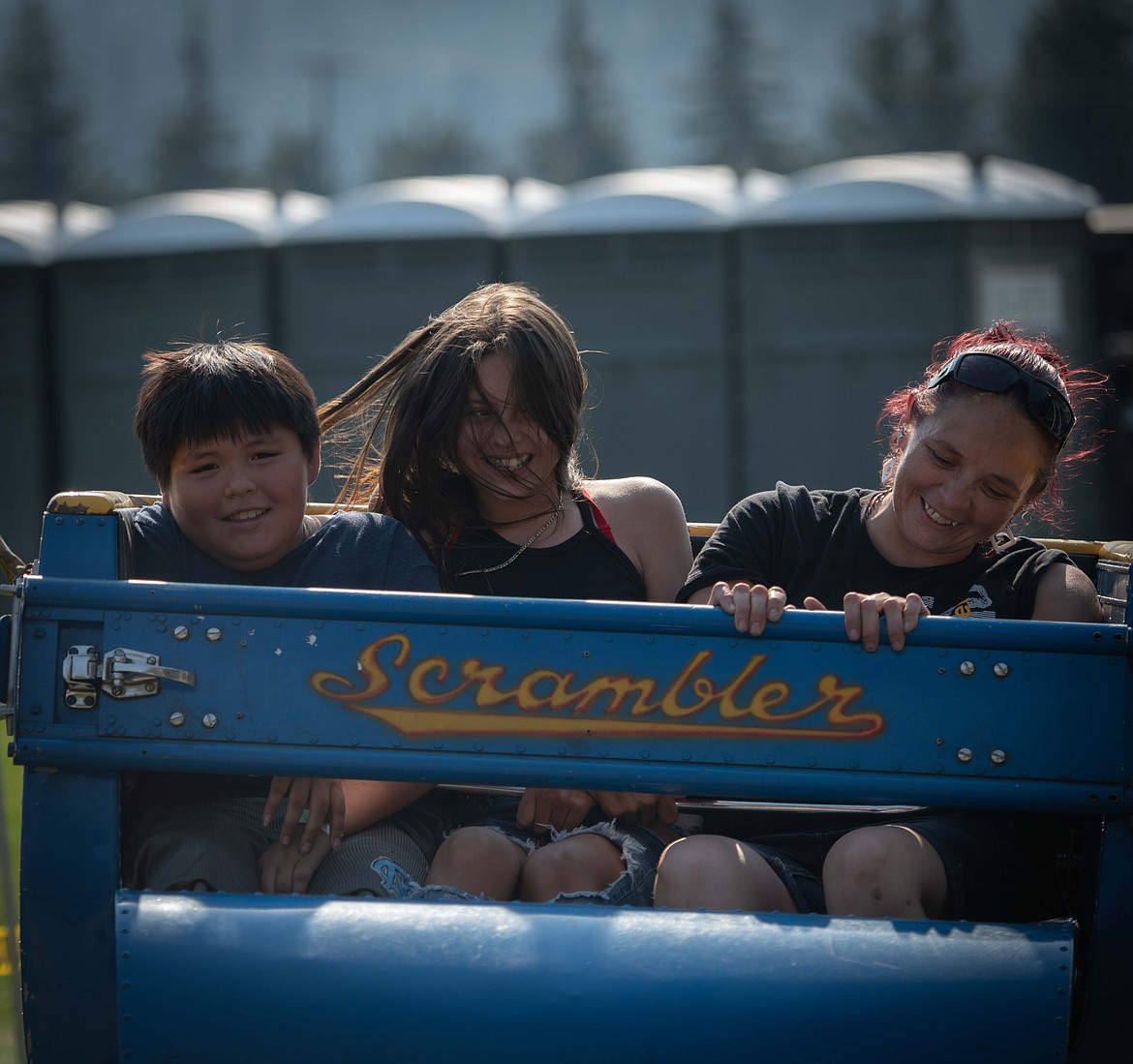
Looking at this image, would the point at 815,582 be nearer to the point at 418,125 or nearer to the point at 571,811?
the point at 571,811

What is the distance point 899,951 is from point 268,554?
3.47ft

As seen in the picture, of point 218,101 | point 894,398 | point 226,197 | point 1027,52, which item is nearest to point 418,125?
point 218,101

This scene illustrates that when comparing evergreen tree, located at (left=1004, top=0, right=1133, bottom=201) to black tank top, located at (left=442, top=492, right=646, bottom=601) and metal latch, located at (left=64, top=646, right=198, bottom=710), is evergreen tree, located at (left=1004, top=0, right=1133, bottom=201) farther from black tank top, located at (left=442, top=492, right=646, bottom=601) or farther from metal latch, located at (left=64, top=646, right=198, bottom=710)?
metal latch, located at (left=64, top=646, right=198, bottom=710)

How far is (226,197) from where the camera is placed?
9031 mm

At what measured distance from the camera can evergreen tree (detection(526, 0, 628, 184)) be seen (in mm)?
22672

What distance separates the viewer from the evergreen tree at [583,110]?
22.7 meters

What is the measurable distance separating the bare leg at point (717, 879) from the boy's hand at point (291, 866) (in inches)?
18.2

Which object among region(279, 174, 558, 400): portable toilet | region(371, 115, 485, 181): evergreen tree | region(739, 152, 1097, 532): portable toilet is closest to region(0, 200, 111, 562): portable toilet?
region(279, 174, 558, 400): portable toilet

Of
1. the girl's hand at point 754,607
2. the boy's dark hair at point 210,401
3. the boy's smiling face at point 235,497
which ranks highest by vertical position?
the boy's dark hair at point 210,401

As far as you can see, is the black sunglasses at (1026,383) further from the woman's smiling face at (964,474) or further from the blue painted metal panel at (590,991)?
the blue painted metal panel at (590,991)

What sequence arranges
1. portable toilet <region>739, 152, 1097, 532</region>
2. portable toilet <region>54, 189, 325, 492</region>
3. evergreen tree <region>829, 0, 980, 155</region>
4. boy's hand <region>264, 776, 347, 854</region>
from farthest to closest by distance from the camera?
evergreen tree <region>829, 0, 980, 155</region>
portable toilet <region>54, 189, 325, 492</region>
portable toilet <region>739, 152, 1097, 532</region>
boy's hand <region>264, 776, 347, 854</region>

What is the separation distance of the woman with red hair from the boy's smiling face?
63 centimetres

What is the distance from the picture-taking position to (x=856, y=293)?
7.72 m

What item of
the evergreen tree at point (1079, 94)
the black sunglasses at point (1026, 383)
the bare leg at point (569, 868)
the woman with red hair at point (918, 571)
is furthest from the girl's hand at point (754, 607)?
the evergreen tree at point (1079, 94)
